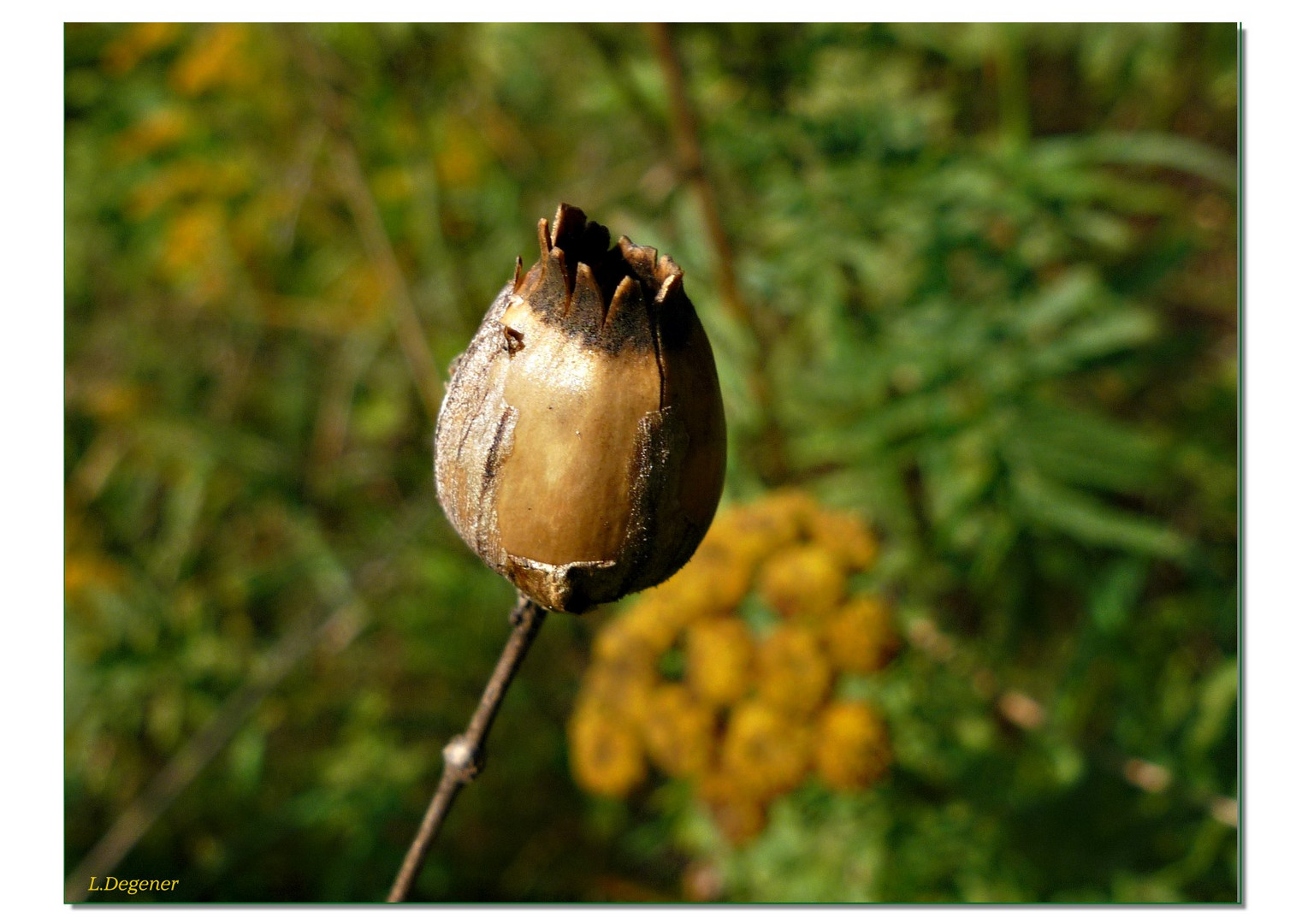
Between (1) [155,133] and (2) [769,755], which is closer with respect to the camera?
(2) [769,755]

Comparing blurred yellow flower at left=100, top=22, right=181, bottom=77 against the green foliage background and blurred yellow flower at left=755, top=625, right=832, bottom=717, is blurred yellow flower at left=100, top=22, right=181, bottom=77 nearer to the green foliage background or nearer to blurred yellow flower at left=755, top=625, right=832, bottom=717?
the green foliage background

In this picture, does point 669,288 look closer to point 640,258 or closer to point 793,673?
point 640,258

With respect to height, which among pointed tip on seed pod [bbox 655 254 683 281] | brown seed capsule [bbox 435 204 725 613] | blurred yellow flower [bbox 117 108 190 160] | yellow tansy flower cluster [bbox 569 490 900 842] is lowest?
yellow tansy flower cluster [bbox 569 490 900 842]

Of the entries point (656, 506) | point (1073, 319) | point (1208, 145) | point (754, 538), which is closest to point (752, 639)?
point (754, 538)

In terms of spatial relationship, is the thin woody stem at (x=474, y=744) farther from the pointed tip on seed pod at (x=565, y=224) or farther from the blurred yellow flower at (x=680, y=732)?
the blurred yellow flower at (x=680, y=732)

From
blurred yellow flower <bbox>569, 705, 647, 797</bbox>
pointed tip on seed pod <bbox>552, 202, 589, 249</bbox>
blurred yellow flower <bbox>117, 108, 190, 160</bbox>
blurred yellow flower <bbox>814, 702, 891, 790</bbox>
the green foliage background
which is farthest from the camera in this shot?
blurred yellow flower <bbox>117, 108, 190, 160</bbox>
